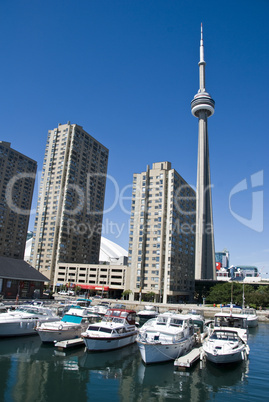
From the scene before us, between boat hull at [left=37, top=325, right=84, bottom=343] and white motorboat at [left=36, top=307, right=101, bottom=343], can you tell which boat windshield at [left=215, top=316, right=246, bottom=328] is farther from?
boat hull at [left=37, top=325, right=84, bottom=343]

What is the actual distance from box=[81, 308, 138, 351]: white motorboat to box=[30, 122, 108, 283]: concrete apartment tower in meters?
99.6

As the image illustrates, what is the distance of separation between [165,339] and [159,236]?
78.4 metres

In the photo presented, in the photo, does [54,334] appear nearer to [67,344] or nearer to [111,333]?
[67,344]

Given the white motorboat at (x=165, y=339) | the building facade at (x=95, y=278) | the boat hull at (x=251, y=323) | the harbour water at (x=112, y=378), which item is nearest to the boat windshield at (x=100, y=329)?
the harbour water at (x=112, y=378)

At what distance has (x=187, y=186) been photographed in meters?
128

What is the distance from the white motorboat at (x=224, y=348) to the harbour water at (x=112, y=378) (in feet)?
3.34

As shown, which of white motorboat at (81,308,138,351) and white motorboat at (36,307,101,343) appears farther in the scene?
white motorboat at (36,307,101,343)

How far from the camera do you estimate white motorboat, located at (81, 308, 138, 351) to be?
1231 inches

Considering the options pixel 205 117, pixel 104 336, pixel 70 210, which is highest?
pixel 205 117

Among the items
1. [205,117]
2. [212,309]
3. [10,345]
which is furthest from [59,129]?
[10,345]

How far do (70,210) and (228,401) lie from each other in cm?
12475

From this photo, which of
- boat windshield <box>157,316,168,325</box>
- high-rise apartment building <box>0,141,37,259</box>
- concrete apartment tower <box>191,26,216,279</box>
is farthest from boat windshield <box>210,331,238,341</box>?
high-rise apartment building <box>0,141,37,259</box>

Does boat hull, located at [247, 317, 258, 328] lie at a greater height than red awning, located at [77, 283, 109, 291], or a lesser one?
lesser

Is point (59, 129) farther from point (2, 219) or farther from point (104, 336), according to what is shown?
point (104, 336)
